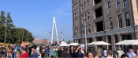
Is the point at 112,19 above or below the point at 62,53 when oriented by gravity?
above

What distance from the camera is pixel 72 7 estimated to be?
4653cm

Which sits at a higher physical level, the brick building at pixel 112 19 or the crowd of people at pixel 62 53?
the brick building at pixel 112 19

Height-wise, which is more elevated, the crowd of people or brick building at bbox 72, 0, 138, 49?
brick building at bbox 72, 0, 138, 49

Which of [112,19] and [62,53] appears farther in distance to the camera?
[112,19]

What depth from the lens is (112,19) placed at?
23531mm

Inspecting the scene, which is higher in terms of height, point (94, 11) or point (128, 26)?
point (94, 11)

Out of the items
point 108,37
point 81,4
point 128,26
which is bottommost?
point 108,37

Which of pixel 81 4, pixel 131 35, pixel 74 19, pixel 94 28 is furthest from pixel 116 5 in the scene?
pixel 74 19

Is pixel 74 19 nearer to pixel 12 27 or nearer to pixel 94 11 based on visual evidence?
pixel 94 11

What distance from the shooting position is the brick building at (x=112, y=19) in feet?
61.4

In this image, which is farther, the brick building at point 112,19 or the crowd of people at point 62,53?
the brick building at point 112,19

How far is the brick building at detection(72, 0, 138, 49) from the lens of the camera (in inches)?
737

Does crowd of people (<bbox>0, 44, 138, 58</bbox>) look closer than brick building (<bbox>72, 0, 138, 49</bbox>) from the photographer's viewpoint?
Yes

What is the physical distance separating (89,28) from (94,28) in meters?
2.91
